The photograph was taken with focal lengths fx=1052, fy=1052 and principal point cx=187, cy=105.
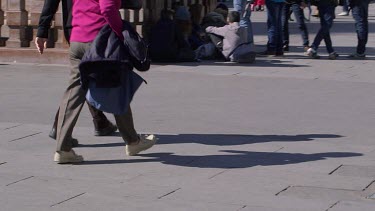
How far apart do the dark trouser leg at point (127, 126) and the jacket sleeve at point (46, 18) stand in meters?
0.96

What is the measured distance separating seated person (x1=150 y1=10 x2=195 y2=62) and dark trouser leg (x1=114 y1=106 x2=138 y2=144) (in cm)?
772

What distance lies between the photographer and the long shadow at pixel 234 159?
326 inches

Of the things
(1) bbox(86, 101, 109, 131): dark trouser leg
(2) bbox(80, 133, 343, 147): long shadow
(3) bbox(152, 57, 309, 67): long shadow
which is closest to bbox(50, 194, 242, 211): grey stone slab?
(2) bbox(80, 133, 343, 147): long shadow

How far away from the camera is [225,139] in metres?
9.45

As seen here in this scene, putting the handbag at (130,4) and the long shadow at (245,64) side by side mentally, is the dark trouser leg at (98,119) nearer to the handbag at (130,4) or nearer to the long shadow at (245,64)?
the handbag at (130,4)

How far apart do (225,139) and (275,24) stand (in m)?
8.42

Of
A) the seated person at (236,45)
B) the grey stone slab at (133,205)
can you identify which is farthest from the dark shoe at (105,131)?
the seated person at (236,45)

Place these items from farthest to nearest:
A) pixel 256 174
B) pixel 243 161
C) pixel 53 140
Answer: pixel 53 140 < pixel 243 161 < pixel 256 174

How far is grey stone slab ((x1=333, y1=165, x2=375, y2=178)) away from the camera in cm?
791

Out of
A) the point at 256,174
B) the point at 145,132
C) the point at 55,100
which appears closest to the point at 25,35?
the point at 55,100

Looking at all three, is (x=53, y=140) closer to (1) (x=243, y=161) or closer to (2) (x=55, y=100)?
(1) (x=243, y=161)

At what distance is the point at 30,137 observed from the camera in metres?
9.44

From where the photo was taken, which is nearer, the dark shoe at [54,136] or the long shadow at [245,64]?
the dark shoe at [54,136]

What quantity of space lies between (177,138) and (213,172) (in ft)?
5.08
